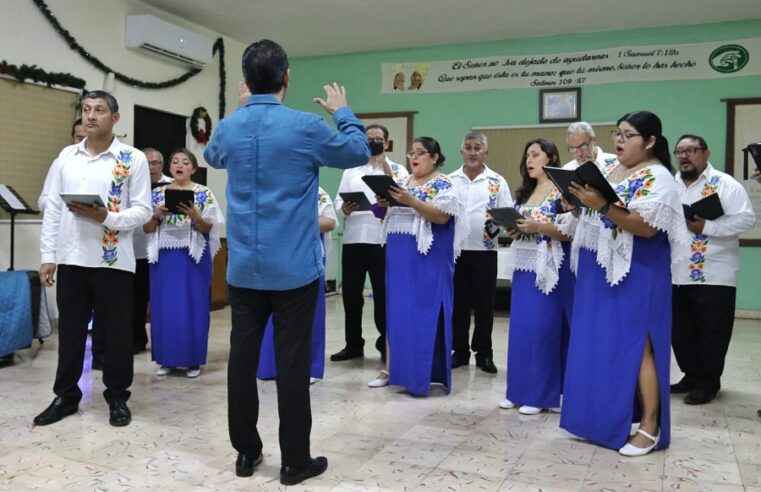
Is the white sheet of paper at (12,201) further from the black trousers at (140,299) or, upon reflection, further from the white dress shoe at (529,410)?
the white dress shoe at (529,410)

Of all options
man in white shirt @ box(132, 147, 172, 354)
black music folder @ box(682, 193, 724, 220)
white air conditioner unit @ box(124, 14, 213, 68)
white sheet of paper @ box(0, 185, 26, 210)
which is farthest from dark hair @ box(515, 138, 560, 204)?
white air conditioner unit @ box(124, 14, 213, 68)

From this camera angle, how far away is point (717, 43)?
282 inches

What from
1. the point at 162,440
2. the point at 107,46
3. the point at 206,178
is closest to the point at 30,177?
the point at 107,46

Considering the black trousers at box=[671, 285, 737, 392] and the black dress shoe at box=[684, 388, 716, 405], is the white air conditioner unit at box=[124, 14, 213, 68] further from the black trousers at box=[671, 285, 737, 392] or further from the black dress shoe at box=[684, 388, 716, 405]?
the black dress shoe at box=[684, 388, 716, 405]

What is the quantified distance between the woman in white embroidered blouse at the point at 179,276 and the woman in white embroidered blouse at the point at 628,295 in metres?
2.26

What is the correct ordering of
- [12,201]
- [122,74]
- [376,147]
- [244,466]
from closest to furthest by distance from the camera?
[244,466] < [376,147] < [12,201] < [122,74]

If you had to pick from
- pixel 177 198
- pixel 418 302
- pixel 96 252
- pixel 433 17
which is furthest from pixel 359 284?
pixel 433 17

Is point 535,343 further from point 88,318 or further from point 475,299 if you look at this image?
point 88,318

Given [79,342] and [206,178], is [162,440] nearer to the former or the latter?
[79,342]

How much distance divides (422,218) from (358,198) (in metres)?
0.50

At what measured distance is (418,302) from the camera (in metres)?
3.53

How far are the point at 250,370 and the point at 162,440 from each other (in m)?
0.77

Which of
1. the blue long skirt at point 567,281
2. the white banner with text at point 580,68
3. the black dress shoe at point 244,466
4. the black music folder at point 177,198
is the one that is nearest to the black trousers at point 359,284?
the black music folder at point 177,198

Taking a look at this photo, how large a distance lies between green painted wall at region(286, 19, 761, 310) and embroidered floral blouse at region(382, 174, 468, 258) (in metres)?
4.61
